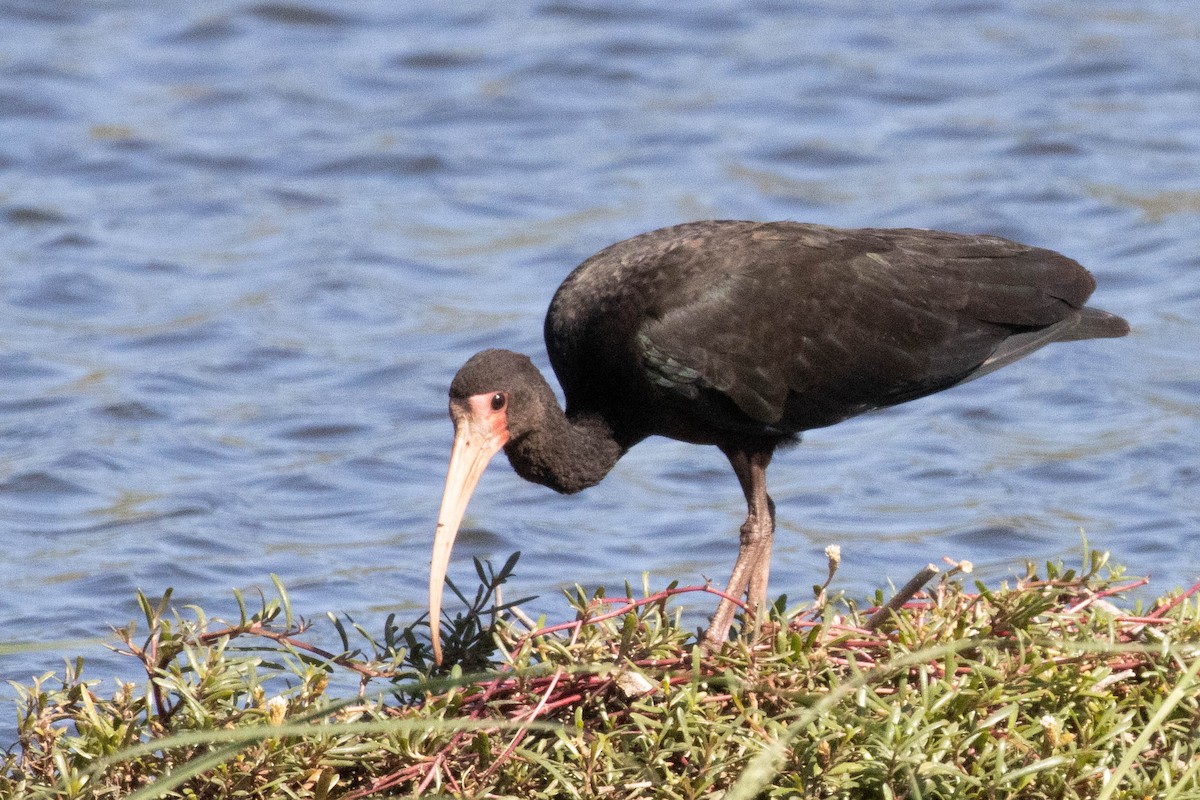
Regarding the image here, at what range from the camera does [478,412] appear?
18.1 ft

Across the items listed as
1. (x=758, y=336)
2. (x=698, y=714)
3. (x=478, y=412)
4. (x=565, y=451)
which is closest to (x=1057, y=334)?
(x=758, y=336)

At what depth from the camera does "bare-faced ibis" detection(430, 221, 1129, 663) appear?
19.1 ft

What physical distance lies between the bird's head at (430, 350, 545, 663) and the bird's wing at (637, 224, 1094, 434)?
0.47 meters

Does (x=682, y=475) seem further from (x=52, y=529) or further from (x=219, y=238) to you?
(x=219, y=238)

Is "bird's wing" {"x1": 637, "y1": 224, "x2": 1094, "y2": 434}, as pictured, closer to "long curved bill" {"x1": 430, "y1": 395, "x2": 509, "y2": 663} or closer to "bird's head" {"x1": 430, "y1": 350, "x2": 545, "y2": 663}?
"bird's head" {"x1": 430, "y1": 350, "x2": 545, "y2": 663}

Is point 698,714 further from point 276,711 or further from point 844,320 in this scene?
point 844,320

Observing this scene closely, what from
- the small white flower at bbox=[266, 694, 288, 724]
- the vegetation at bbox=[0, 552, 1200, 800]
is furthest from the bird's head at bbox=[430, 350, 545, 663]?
the small white flower at bbox=[266, 694, 288, 724]

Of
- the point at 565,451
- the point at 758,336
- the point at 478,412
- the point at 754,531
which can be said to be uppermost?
the point at 758,336

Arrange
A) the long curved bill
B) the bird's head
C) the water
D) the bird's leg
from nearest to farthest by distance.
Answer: the long curved bill
the bird's head
the bird's leg
the water

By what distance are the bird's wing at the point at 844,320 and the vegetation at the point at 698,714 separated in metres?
1.31

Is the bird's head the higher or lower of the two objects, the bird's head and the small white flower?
the higher

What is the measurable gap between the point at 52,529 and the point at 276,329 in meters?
2.37

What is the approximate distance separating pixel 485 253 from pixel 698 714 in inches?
274

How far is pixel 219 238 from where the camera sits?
11.2 metres
